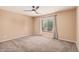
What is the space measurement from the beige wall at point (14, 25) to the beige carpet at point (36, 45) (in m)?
0.11

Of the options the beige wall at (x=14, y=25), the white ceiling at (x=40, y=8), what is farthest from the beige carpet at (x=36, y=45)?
the white ceiling at (x=40, y=8)

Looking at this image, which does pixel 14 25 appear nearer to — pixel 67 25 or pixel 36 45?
pixel 36 45

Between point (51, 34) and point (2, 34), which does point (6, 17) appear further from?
point (51, 34)

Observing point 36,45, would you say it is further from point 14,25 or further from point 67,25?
point 67,25

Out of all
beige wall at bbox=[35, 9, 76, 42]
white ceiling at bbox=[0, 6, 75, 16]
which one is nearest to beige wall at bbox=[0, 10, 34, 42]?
white ceiling at bbox=[0, 6, 75, 16]

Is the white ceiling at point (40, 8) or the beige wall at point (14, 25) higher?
the white ceiling at point (40, 8)

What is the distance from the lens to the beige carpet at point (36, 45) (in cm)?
169

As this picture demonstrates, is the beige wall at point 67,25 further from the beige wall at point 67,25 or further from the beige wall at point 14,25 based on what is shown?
the beige wall at point 14,25

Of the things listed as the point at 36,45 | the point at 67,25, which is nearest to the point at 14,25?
the point at 36,45

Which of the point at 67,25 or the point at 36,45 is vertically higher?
the point at 67,25

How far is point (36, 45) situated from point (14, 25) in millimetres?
640

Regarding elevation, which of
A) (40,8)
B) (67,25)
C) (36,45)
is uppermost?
(40,8)

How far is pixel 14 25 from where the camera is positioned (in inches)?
70.4
